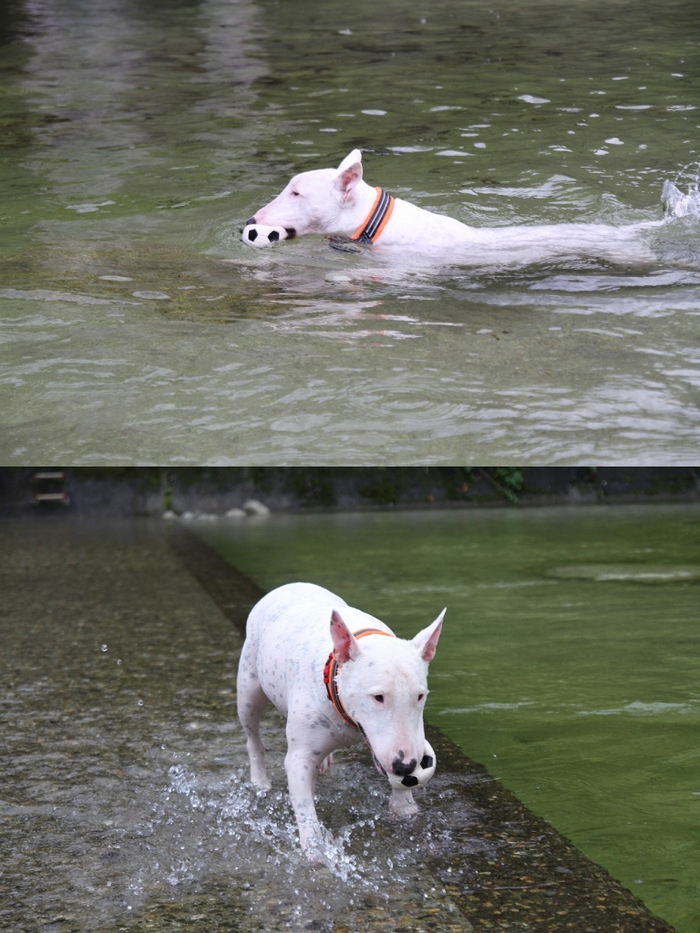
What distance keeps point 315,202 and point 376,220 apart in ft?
1.41

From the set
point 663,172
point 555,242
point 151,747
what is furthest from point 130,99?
point 151,747

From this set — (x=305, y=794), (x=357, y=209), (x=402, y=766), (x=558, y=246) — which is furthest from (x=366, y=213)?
(x=402, y=766)

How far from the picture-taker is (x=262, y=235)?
275 inches

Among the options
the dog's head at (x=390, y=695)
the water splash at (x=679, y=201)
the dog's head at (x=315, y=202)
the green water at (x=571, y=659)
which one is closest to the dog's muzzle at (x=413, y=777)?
the dog's head at (x=390, y=695)

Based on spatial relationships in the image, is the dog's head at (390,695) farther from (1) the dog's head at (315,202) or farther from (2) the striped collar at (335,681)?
(1) the dog's head at (315,202)

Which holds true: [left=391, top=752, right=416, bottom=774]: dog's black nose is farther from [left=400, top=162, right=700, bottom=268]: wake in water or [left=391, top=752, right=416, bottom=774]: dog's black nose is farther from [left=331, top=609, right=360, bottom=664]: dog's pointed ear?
[left=400, top=162, right=700, bottom=268]: wake in water

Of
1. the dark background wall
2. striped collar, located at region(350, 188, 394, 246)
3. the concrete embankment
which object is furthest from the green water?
the dark background wall

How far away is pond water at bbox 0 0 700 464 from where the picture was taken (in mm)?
5098

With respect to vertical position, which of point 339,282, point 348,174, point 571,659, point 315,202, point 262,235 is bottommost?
point 571,659

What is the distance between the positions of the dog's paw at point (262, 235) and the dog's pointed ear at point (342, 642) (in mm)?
4061

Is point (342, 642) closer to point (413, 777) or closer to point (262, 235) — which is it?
point (413, 777)

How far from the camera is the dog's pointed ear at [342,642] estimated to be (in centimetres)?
315

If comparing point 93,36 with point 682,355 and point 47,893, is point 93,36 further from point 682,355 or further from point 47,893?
point 47,893

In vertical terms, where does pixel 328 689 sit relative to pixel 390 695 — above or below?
below
